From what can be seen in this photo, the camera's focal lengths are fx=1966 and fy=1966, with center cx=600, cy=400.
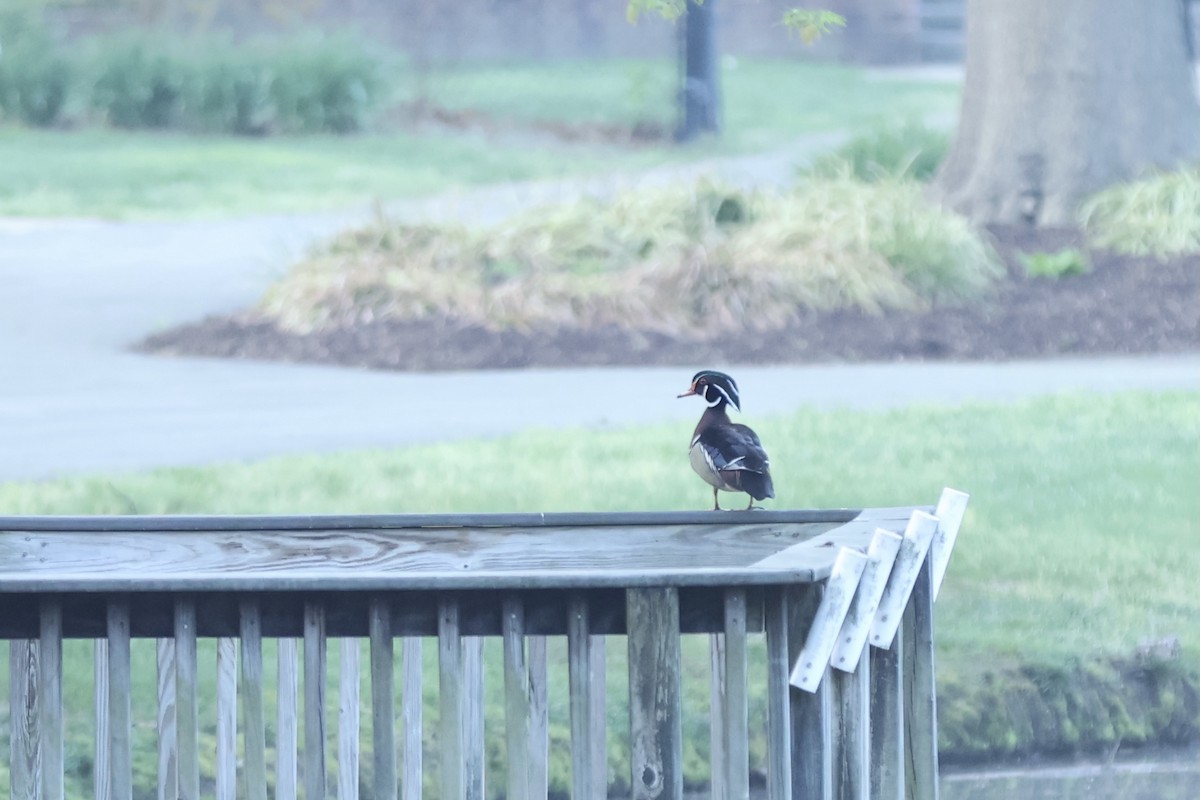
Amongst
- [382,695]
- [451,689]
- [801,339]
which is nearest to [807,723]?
[451,689]

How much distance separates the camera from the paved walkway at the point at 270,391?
9039mm

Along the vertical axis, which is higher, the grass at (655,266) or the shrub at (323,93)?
the shrub at (323,93)

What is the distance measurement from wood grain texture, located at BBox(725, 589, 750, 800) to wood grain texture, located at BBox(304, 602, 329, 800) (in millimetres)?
753

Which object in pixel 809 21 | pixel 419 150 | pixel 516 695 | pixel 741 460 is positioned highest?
pixel 419 150

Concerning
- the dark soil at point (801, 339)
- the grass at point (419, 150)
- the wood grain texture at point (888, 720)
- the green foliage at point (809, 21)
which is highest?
the grass at point (419, 150)

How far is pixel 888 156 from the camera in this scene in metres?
16.7

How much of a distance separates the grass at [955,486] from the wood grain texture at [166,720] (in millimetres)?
1574

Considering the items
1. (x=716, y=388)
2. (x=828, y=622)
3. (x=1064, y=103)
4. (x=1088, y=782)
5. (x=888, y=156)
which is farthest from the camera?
(x=888, y=156)

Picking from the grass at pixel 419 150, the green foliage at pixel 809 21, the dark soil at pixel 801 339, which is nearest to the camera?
the green foliage at pixel 809 21

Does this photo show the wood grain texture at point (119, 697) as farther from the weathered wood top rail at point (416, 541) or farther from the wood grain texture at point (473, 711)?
the wood grain texture at point (473, 711)

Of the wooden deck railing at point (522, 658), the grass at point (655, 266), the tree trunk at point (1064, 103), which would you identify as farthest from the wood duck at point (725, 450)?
the tree trunk at point (1064, 103)

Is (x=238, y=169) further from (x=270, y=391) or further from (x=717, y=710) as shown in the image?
(x=717, y=710)

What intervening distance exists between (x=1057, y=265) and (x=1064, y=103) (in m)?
1.96

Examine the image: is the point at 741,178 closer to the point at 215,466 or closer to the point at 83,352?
the point at 83,352
